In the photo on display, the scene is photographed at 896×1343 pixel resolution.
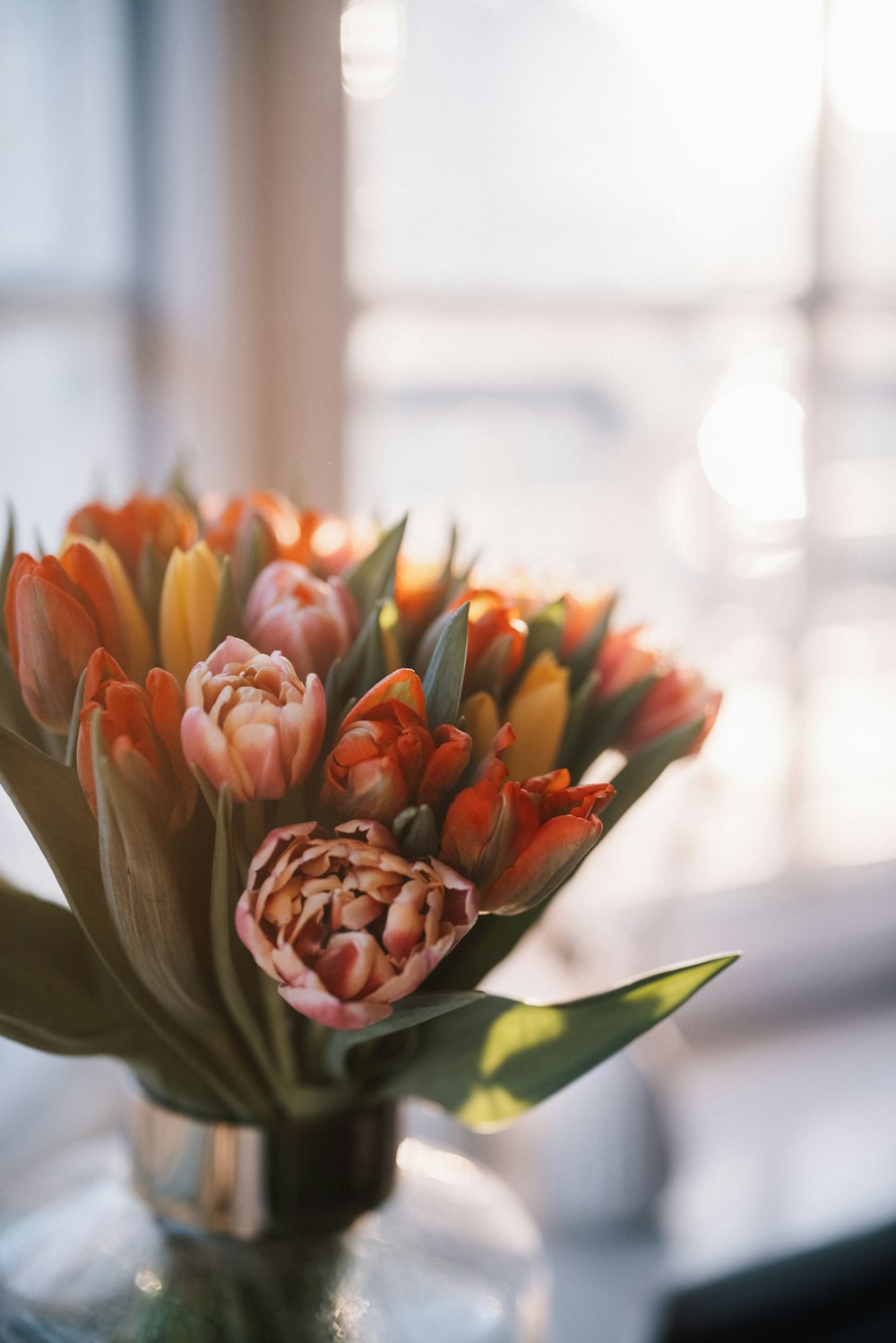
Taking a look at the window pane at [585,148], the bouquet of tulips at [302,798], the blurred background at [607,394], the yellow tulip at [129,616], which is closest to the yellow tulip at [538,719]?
the bouquet of tulips at [302,798]

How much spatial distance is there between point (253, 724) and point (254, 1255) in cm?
20

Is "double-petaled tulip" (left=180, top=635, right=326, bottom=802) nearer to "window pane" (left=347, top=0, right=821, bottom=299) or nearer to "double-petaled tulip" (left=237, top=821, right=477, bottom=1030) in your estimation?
"double-petaled tulip" (left=237, top=821, right=477, bottom=1030)

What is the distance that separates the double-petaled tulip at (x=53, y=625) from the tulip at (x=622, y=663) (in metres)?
0.15

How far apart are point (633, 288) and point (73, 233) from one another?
476mm

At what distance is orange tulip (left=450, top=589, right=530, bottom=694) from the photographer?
350 millimetres

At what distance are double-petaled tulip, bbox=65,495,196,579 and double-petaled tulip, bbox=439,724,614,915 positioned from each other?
14 centimetres

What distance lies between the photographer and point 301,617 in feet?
1.12

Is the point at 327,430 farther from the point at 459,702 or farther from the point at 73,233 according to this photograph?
the point at 459,702

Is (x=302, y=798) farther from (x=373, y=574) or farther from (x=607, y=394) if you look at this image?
(x=607, y=394)

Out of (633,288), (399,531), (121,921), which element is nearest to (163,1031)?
(121,921)

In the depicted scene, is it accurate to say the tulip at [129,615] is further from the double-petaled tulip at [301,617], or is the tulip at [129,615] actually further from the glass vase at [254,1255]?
the glass vase at [254,1255]

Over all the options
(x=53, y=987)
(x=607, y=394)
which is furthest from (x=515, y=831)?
(x=607, y=394)

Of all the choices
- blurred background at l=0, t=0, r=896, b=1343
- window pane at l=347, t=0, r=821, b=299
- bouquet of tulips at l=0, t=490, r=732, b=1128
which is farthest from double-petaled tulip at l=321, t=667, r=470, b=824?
window pane at l=347, t=0, r=821, b=299

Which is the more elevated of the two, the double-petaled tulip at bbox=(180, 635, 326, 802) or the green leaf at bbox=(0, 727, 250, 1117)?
the double-petaled tulip at bbox=(180, 635, 326, 802)
